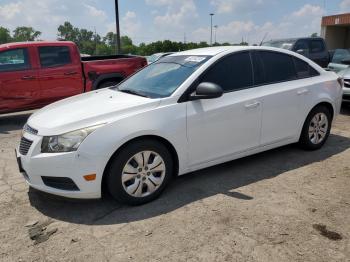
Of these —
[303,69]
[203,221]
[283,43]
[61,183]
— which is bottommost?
[203,221]

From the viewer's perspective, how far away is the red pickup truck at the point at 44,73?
26.5ft

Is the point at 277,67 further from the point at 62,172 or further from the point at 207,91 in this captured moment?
the point at 62,172

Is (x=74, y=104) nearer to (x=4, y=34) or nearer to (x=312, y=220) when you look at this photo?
(x=312, y=220)

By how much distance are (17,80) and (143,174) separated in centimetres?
558

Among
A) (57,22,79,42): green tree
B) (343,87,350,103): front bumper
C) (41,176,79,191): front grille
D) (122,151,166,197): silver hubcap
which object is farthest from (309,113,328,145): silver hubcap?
(57,22,79,42): green tree

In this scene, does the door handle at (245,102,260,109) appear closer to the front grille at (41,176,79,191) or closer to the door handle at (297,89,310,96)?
the door handle at (297,89,310,96)

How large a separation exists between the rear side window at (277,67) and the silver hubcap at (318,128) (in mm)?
771

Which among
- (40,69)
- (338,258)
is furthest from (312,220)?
(40,69)

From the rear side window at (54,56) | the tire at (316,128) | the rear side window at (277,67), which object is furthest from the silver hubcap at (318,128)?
the rear side window at (54,56)

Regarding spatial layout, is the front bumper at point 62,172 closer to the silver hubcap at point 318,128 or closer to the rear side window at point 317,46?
the silver hubcap at point 318,128

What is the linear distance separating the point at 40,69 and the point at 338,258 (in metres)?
7.36

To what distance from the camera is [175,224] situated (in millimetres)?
3469

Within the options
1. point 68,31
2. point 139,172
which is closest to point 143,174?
point 139,172

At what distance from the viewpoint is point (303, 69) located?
5.23 metres
